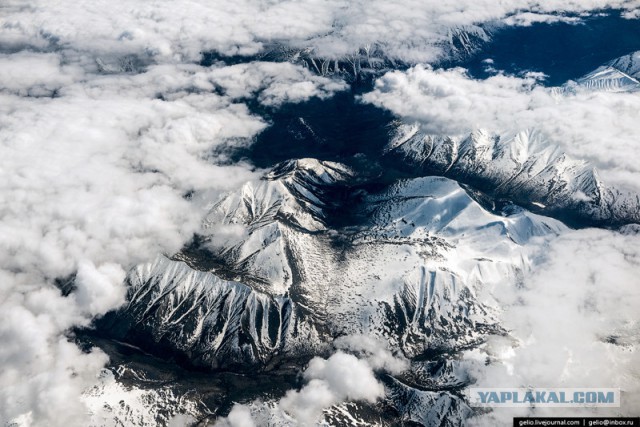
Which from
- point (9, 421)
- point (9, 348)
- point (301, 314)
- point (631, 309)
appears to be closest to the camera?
point (9, 421)

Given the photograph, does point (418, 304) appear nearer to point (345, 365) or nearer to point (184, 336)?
point (345, 365)

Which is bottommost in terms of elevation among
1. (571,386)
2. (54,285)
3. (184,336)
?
(184,336)

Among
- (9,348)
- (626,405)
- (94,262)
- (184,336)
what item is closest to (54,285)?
(94,262)

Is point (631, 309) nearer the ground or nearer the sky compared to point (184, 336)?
nearer the sky

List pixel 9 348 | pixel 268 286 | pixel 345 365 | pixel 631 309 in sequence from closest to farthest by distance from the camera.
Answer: pixel 9 348 → pixel 345 365 → pixel 631 309 → pixel 268 286

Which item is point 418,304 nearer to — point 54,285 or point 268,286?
point 268,286

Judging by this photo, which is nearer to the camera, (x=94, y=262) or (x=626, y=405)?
(x=626, y=405)

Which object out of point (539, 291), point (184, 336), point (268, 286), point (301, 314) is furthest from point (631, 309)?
point (184, 336)

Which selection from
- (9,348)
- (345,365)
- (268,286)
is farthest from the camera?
(268,286)

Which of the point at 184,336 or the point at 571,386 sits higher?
the point at 571,386
